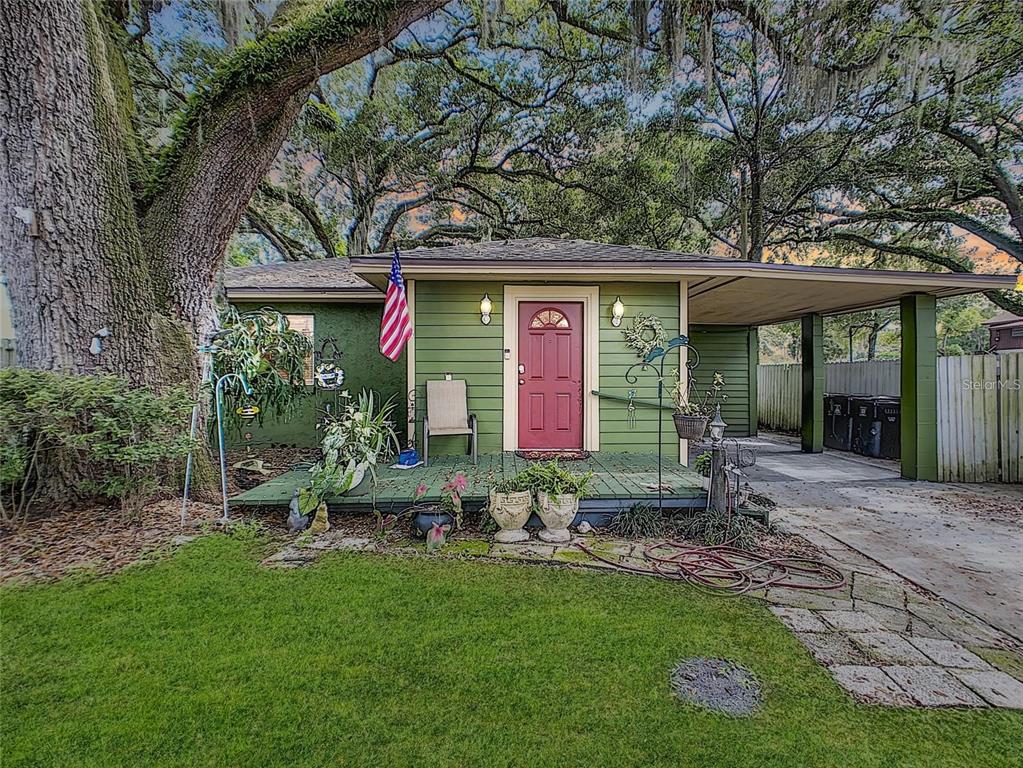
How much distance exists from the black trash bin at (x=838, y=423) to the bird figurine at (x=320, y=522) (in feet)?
27.8

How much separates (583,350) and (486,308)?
1.25m

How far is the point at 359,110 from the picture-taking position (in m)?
10.6

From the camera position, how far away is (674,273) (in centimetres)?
525

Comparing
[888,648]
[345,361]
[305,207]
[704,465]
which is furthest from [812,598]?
[305,207]

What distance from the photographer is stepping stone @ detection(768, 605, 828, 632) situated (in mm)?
2391

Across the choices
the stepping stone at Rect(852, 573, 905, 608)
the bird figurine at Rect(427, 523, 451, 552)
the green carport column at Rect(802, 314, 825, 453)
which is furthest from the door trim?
the green carport column at Rect(802, 314, 825, 453)

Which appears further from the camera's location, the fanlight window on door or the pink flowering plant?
the fanlight window on door

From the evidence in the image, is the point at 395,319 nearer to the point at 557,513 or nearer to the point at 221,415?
the point at 221,415

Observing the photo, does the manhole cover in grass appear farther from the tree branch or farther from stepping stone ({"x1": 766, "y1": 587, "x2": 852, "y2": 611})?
the tree branch

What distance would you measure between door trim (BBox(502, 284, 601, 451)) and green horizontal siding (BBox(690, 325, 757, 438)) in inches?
202

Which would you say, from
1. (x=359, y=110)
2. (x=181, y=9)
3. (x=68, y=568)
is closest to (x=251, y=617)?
(x=68, y=568)

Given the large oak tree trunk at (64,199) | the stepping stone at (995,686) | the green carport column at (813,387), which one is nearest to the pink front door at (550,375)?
the large oak tree trunk at (64,199)

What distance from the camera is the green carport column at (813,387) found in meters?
7.96

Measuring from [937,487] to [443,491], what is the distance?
5.74 m
